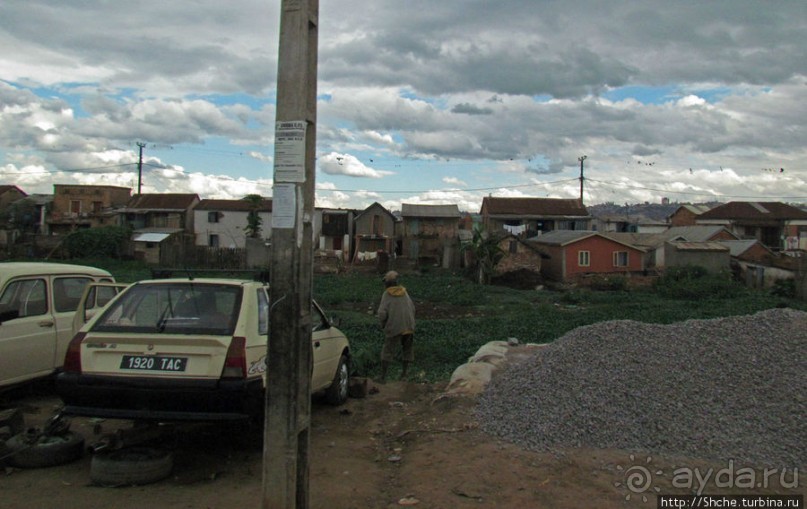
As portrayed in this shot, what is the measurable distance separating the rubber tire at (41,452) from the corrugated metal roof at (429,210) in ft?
165

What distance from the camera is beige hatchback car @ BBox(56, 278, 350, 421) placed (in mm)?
5555

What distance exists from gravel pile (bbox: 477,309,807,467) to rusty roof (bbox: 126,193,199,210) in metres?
57.9

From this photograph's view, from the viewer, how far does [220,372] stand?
18.4ft

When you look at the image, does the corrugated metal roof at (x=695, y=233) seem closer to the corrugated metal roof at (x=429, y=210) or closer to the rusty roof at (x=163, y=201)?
the corrugated metal roof at (x=429, y=210)

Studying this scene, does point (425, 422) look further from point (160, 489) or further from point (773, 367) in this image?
point (773, 367)

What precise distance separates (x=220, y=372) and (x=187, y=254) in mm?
40365

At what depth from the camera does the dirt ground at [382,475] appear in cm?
495

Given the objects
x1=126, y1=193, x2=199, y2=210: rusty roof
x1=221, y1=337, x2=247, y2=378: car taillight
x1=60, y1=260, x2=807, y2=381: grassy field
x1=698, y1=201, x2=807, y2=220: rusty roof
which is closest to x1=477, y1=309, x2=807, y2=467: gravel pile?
x1=221, y1=337, x2=247, y2=378: car taillight

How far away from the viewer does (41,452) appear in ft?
18.8

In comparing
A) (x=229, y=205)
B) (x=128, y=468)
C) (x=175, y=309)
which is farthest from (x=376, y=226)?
(x=128, y=468)

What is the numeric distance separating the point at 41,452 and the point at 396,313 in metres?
5.78

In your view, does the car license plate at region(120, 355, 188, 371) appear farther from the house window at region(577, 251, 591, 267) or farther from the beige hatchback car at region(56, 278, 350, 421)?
the house window at region(577, 251, 591, 267)

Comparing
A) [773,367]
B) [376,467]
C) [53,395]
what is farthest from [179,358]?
[773,367]

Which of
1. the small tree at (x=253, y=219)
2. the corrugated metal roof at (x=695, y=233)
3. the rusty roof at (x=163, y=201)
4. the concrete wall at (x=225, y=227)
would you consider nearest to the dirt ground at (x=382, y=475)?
the small tree at (x=253, y=219)
